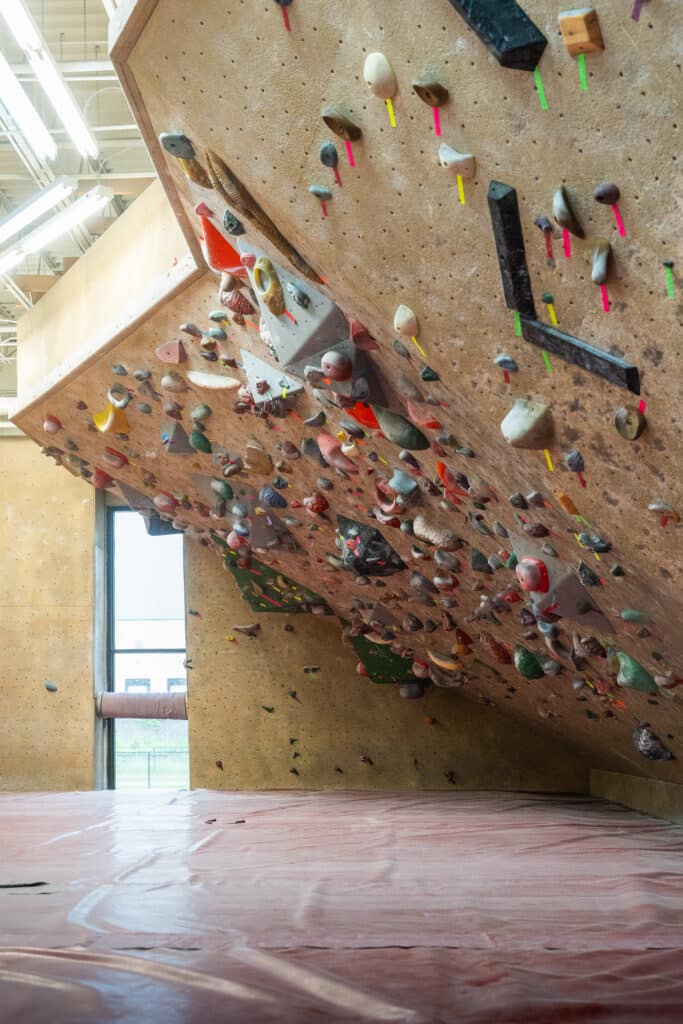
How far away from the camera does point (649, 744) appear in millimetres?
4168

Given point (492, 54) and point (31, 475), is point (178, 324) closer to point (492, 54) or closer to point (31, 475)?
point (492, 54)

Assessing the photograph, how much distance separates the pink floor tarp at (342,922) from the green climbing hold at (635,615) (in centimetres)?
73

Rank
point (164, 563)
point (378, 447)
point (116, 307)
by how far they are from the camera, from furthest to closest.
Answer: point (164, 563) → point (116, 307) → point (378, 447)

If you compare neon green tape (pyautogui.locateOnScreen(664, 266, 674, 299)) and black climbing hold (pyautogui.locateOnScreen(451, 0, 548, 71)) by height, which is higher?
black climbing hold (pyautogui.locateOnScreen(451, 0, 548, 71))

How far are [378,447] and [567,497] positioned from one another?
902 mm

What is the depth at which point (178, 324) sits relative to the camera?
12.2 feet

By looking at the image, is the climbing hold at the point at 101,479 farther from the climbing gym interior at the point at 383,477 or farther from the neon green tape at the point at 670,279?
the neon green tape at the point at 670,279

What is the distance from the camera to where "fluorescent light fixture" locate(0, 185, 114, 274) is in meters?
Result: 4.90

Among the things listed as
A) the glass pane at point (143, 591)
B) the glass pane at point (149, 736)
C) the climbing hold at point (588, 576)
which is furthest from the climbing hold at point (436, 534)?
the glass pane at point (143, 591)

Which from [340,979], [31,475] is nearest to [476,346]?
[340,979]

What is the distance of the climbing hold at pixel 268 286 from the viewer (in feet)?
9.17

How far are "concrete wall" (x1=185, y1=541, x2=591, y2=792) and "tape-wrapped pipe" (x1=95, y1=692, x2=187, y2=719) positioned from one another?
199 mm

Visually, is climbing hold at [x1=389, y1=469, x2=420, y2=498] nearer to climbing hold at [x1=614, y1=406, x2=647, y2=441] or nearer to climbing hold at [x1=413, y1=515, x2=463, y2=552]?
climbing hold at [x1=413, y1=515, x2=463, y2=552]

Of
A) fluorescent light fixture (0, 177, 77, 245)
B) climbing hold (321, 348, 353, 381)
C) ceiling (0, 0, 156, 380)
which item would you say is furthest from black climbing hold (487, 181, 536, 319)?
fluorescent light fixture (0, 177, 77, 245)
